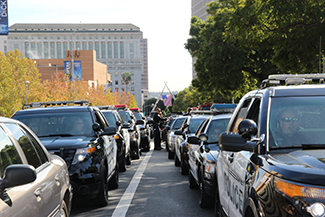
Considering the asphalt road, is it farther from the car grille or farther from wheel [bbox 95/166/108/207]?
the car grille

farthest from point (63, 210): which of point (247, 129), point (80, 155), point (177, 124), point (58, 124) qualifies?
point (177, 124)

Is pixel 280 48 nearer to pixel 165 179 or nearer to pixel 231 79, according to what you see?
pixel 165 179

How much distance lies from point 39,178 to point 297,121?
250 cm

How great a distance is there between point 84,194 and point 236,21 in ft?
39.7

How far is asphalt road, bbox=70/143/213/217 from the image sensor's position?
7910 mm

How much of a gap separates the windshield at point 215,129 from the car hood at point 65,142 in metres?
2.50

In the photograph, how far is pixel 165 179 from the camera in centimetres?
1221

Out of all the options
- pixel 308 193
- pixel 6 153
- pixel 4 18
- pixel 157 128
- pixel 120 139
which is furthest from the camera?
pixel 4 18

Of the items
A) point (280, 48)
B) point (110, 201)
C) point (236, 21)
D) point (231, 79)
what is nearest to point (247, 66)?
point (231, 79)

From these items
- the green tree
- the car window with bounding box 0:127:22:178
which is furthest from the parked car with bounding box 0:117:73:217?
the green tree

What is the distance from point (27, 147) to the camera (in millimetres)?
4492

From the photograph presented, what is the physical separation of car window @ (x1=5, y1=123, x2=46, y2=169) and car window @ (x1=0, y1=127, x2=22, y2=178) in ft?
0.74

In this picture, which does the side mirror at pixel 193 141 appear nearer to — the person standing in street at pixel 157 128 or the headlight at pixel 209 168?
the headlight at pixel 209 168

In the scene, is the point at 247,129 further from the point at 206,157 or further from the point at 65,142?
the point at 65,142
